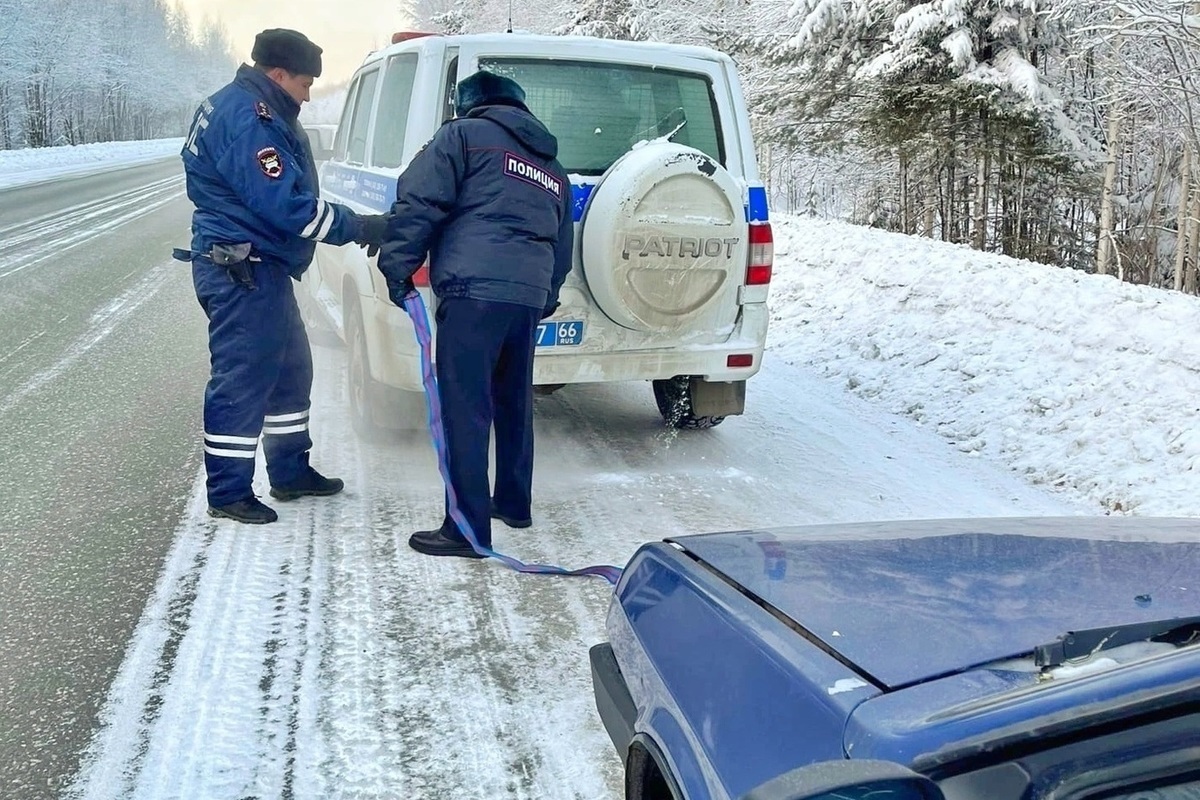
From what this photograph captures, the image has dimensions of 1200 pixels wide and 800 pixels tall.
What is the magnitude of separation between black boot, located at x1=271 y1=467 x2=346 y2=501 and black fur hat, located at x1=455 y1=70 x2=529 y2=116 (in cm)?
184

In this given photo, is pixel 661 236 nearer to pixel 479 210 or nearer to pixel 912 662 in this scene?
pixel 479 210

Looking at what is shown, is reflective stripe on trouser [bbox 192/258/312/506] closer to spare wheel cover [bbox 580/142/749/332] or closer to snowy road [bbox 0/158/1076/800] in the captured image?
snowy road [bbox 0/158/1076/800]

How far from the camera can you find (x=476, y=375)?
403 centimetres

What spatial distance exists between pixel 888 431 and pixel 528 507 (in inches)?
109

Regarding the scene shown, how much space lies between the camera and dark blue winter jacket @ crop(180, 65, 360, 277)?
13.3 ft

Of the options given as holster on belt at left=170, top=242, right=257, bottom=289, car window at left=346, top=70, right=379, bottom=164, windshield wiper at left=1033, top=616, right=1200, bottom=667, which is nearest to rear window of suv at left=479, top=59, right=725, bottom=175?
car window at left=346, top=70, right=379, bottom=164

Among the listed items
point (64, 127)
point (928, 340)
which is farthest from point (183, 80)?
point (928, 340)

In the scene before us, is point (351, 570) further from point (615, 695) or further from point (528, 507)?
point (615, 695)

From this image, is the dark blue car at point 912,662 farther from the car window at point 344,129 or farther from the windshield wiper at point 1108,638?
the car window at point 344,129

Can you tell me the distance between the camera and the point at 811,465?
5.44 meters

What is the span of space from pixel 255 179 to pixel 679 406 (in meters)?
2.79

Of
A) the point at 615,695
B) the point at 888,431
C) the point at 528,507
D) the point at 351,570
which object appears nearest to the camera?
the point at 615,695

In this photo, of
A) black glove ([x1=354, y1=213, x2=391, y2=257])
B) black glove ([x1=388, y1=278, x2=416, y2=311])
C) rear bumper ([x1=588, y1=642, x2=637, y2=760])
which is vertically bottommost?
rear bumper ([x1=588, y1=642, x2=637, y2=760])

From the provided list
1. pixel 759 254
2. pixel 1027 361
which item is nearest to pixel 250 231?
pixel 759 254
